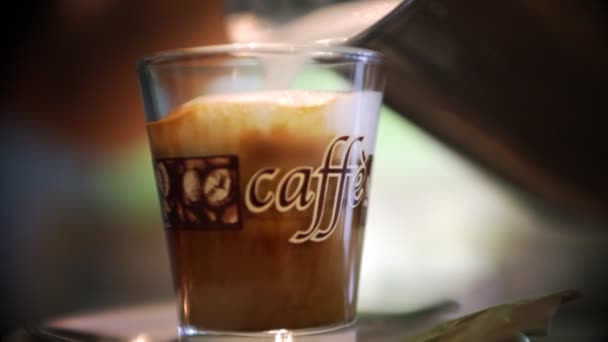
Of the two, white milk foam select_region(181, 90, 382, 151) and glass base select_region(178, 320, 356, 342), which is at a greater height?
white milk foam select_region(181, 90, 382, 151)

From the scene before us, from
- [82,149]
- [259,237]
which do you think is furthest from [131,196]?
[259,237]

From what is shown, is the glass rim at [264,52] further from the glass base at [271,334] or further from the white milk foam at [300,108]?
the glass base at [271,334]

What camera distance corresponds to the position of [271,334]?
40cm

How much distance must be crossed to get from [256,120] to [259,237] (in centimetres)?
6

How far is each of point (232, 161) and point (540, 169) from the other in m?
0.24

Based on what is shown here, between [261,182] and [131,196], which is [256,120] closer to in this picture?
[261,182]

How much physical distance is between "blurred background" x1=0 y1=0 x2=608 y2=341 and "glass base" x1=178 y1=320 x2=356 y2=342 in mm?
93

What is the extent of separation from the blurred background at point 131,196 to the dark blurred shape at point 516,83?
2 centimetres

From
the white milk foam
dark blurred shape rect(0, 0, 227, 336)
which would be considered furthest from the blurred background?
the white milk foam

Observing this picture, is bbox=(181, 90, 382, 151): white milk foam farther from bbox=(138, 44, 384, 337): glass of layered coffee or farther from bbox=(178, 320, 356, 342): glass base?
bbox=(178, 320, 356, 342): glass base

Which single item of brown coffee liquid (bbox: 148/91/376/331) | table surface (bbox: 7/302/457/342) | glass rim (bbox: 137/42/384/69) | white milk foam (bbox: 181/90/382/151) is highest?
glass rim (bbox: 137/42/384/69)

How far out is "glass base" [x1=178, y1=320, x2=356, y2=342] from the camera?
0.40m

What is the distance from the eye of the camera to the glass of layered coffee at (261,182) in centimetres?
40

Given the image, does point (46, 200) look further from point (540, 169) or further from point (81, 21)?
point (540, 169)
